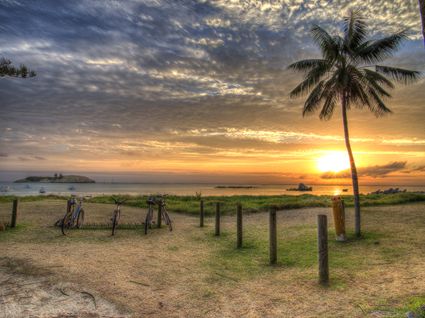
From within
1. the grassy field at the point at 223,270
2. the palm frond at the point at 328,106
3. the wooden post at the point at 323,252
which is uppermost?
the palm frond at the point at 328,106

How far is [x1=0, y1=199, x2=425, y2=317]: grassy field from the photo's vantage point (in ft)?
21.0

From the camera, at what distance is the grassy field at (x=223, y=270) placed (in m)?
6.40

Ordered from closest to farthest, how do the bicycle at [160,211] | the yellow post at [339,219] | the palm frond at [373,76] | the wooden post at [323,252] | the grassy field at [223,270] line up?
1. the grassy field at [223,270]
2. the wooden post at [323,252]
3. the yellow post at [339,219]
4. the palm frond at [373,76]
5. the bicycle at [160,211]

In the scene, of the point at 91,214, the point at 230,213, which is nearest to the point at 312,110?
the point at 230,213

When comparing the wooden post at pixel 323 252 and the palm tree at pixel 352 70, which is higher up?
the palm tree at pixel 352 70

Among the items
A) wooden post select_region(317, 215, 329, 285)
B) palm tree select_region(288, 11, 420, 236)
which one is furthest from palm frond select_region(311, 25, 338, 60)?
wooden post select_region(317, 215, 329, 285)

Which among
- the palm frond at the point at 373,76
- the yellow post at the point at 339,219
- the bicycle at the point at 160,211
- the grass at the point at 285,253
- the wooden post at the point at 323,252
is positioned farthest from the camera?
the bicycle at the point at 160,211

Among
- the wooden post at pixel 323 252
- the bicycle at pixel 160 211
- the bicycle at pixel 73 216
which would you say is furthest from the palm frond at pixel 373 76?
the bicycle at pixel 73 216

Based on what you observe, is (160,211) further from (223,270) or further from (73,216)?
(223,270)

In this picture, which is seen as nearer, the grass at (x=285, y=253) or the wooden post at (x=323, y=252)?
the wooden post at (x=323, y=252)

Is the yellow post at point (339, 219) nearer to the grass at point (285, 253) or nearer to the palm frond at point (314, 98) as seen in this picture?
the grass at point (285, 253)

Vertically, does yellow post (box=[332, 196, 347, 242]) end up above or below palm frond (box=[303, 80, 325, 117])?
below

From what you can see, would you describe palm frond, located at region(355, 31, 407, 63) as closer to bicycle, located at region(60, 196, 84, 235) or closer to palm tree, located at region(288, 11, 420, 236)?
palm tree, located at region(288, 11, 420, 236)

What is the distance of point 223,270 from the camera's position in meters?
9.22
